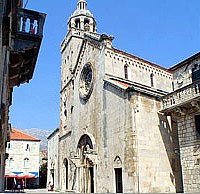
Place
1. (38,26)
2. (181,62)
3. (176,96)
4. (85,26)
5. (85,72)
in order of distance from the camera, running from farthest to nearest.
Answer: (85,26), (85,72), (181,62), (176,96), (38,26)

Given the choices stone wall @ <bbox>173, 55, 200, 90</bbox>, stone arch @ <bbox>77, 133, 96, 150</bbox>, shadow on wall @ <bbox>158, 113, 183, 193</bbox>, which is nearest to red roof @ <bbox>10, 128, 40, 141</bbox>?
stone arch @ <bbox>77, 133, 96, 150</bbox>

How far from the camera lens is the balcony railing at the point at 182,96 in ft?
51.5

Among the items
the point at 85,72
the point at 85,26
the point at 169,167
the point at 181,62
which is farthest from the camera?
the point at 85,26

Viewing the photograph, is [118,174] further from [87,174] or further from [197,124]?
[197,124]

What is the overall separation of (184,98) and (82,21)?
21.3 m

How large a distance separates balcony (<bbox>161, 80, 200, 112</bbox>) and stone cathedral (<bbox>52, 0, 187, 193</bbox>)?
121 centimetres

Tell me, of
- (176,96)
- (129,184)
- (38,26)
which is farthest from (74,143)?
(38,26)

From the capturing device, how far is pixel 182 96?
54.7ft

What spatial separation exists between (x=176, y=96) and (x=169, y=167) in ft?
16.2

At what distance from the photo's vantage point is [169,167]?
1873 cm

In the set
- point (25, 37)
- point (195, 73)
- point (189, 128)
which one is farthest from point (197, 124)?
point (25, 37)

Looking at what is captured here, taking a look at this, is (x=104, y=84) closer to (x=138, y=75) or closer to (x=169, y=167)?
(x=138, y=75)

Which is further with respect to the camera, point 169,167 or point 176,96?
point 169,167

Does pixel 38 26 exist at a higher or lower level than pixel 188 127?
higher
